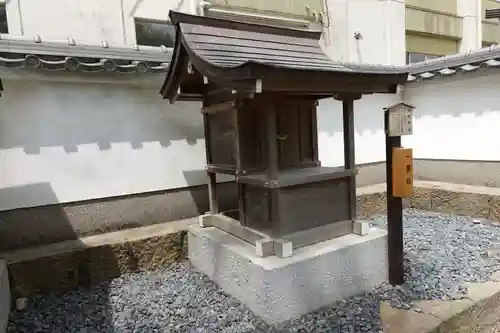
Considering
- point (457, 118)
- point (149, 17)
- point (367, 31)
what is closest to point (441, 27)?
point (367, 31)

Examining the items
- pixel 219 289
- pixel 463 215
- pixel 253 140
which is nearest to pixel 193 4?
pixel 253 140

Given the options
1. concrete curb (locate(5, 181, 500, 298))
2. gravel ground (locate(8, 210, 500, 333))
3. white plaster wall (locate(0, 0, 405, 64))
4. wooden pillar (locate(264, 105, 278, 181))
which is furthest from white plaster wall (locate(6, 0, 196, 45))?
gravel ground (locate(8, 210, 500, 333))

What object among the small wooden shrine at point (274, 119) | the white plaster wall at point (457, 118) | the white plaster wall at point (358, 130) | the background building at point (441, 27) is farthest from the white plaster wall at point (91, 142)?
the background building at point (441, 27)

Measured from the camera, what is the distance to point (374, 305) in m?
3.64

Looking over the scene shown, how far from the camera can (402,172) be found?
12.3ft

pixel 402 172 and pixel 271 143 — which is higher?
pixel 271 143

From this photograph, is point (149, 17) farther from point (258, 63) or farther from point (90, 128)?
point (258, 63)

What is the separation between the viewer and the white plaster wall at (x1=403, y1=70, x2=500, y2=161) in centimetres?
687

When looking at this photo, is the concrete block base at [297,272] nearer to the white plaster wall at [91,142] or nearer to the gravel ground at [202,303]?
the gravel ground at [202,303]

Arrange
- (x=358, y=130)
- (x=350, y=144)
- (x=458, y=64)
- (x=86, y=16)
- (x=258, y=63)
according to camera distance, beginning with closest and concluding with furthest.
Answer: (x=258, y=63), (x=350, y=144), (x=86, y=16), (x=458, y=64), (x=358, y=130)

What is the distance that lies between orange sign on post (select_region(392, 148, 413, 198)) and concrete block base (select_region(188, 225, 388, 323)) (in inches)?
25.2

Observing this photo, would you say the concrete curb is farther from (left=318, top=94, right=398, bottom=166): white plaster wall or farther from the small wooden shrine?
(left=318, top=94, right=398, bottom=166): white plaster wall

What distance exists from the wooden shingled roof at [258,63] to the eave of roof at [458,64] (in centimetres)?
388

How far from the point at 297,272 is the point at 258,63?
2.07 metres
